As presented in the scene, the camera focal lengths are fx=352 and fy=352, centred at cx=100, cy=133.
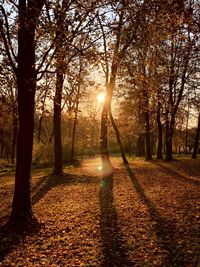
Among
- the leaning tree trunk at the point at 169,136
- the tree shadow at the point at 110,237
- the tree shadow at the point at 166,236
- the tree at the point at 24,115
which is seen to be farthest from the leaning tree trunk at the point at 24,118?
the leaning tree trunk at the point at 169,136

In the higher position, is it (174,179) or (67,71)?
(67,71)

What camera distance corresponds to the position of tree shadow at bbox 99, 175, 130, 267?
7.57 m

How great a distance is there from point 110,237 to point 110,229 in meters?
0.77

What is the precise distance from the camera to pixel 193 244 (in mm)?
8195

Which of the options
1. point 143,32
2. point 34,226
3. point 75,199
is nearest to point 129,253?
point 34,226

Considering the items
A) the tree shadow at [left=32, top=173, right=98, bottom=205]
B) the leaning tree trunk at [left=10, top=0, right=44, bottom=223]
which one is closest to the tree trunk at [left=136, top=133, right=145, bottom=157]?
the tree shadow at [left=32, top=173, right=98, bottom=205]

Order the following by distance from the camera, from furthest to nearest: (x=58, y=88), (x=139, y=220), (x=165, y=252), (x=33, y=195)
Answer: (x=33, y=195) → (x=58, y=88) → (x=139, y=220) → (x=165, y=252)

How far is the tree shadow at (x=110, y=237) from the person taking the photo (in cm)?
757

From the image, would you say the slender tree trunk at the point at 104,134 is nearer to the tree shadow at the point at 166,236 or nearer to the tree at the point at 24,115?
the tree shadow at the point at 166,236

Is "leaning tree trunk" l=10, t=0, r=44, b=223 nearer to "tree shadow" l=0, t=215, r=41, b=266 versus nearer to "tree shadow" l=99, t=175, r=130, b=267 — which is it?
"tree shadow" l=0, t=215, r=41, b=266

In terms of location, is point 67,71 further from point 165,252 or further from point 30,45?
point 165,252

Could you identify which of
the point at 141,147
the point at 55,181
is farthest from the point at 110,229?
the point at 141,147

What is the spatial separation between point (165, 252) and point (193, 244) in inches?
32.1

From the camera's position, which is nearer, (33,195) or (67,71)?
(67,71)
